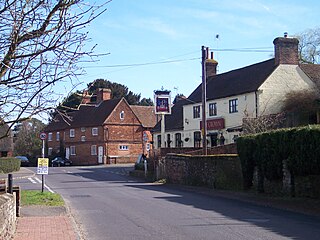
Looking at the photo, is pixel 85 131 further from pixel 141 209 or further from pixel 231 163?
pixel 141 209

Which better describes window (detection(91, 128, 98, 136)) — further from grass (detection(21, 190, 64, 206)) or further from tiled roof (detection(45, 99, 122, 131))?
grass (detection(21, 190, 64, 206))

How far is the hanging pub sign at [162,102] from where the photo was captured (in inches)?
1508

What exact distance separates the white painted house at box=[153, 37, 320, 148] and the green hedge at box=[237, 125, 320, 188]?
15977 millimetres

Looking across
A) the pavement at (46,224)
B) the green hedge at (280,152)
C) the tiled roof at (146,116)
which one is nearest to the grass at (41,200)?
the pavement at (46,224)

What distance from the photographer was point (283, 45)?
135 feet

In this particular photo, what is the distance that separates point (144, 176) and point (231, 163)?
518 inches

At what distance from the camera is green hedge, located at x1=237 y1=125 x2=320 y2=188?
58.5ft

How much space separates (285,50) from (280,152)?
23.2 m

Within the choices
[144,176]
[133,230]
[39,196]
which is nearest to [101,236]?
[133,230]

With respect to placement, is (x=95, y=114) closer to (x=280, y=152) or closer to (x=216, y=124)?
(x=216, y=124)

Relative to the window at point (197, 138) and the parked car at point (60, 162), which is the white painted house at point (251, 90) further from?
the parked car at point (60, 162)

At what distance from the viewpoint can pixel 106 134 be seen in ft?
214

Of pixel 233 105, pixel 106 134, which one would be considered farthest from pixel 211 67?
pixel 106 134

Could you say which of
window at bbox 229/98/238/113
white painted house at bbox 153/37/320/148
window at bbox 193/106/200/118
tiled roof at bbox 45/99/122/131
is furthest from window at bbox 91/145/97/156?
window at bbox 229/98/238/113
